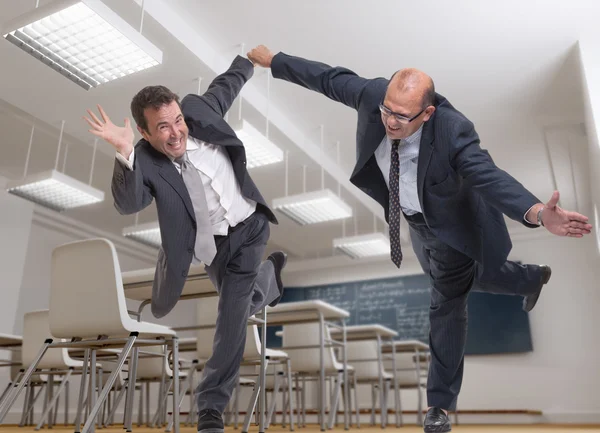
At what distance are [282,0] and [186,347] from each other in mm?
3320

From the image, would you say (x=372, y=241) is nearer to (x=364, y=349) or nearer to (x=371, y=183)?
(x=364, y=349)

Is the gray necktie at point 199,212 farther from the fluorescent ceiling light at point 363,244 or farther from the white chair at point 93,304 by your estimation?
the fluorescent ceiling light at point 363,244

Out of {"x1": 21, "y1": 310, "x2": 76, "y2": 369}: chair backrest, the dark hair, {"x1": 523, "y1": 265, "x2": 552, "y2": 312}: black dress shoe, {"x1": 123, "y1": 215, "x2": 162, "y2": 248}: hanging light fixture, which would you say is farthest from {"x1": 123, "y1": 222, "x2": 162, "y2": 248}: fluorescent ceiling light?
{"x1": 523, "y1": 265, "x2": 552, "y2": 312}: black dress shoe

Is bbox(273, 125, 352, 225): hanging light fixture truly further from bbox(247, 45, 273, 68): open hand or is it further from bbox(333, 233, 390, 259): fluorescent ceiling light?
bbox(247, 45, 273, 68): open hand

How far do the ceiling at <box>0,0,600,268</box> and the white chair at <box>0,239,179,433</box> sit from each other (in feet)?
6.21

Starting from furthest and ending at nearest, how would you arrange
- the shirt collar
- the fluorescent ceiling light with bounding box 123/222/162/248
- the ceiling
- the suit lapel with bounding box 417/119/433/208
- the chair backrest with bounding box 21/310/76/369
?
the fluorescent ceiling light with bounding box 123/222/162/248 < the ceiling < the chair backrest with bounding box 21/310/76/369 < the shirt collar < the suit lapel with bounding box 417/119/433/208

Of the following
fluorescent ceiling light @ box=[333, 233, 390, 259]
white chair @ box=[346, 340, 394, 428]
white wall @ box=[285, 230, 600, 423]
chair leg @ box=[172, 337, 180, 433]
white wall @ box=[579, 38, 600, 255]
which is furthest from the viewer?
white wall @ box=[285, 230, 600, 423]

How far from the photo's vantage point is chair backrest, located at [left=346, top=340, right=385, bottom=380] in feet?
16.8

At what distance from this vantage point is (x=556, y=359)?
7098 millimetres

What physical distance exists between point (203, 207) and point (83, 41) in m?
1.66

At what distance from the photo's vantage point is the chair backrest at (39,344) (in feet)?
11.8

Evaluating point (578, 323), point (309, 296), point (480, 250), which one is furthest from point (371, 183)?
point (309, 296)

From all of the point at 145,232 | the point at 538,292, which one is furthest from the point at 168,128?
the point at 145,232

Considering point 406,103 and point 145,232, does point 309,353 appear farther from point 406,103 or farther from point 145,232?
point 406,103
